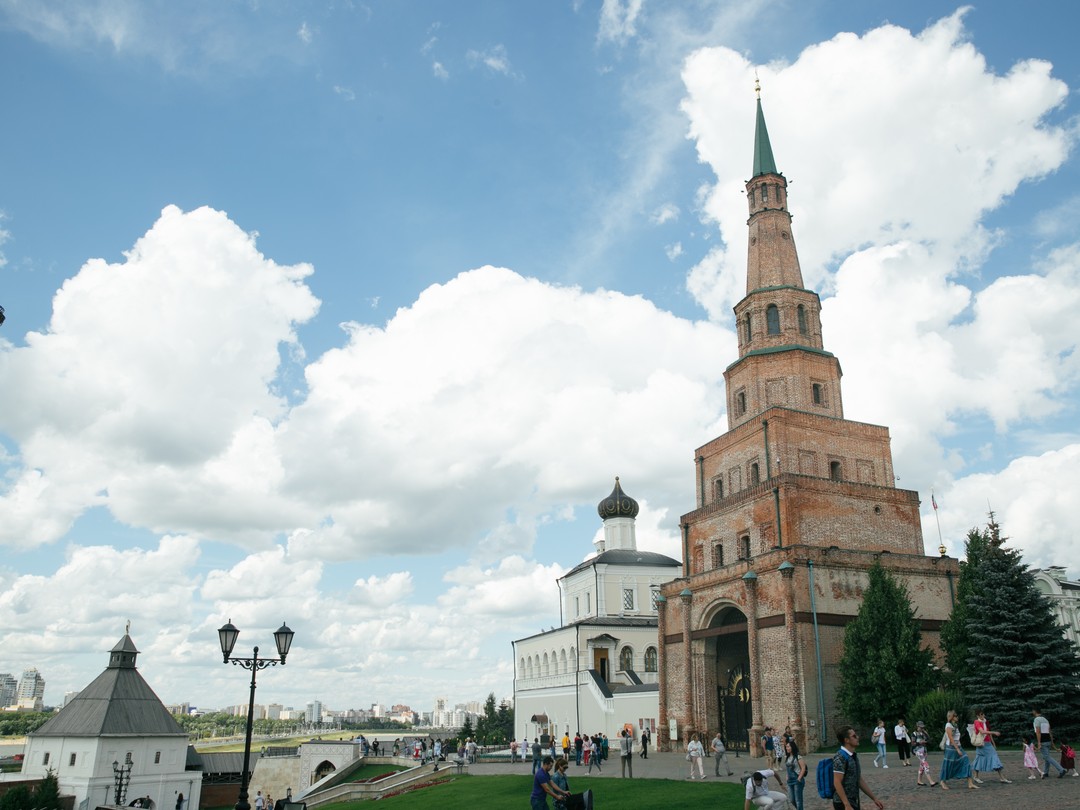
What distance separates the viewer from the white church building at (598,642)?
1967 inches

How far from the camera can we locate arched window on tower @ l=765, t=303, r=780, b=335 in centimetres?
3791

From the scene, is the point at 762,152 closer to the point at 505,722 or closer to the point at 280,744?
the point at 505,722

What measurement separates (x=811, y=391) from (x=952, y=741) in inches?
816

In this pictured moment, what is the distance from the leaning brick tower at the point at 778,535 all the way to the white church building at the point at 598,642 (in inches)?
442

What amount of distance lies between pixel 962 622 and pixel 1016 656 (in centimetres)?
347

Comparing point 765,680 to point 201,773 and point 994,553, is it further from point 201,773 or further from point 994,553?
point 201,773

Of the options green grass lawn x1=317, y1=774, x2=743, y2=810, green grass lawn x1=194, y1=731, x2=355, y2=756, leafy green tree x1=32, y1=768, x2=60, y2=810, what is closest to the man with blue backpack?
green grass lawn x1=317, y1=774, x2=743, y2=810

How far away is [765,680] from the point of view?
31.2 metres

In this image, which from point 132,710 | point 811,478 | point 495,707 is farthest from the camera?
point 495,707

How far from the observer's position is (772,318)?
125 feet

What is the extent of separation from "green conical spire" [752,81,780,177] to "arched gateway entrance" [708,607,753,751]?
66.9 feet

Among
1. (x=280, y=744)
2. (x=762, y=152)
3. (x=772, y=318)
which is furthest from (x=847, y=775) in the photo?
(x=280, y=744)

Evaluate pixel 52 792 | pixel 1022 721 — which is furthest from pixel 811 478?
pixel 52 792

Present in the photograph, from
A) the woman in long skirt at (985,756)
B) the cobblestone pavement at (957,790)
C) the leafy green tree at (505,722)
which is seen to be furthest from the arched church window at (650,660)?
the woman in long skirt at (985,756)
